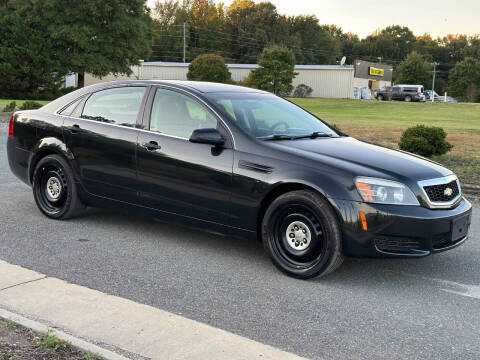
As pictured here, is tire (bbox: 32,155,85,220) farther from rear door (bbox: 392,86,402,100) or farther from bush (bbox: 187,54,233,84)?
rear door (bbox: 392,86,402,100)

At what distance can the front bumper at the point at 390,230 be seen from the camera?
15.4 ft

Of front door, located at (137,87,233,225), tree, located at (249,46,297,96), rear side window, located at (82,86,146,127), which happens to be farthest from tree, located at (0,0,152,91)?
front door, located at (137,87,233,225)

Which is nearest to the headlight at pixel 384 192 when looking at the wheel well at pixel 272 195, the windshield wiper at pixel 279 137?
the wheel well at pixel 272 195

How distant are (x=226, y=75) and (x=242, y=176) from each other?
48.2m

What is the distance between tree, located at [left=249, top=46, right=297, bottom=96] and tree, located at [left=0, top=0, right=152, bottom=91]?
10091 mm

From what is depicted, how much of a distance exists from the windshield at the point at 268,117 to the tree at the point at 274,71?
146 ft

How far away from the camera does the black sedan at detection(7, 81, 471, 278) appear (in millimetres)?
4777

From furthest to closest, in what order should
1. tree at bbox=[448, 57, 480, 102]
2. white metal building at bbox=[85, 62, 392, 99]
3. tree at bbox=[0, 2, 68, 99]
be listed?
tree at bbox=[448, 57, 480, 102]
white metal building at bbox=[85, 62, 392, 99]
tree at bbox=[0, 2, 68, 99]

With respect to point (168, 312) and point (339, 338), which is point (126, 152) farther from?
point (339, 338)

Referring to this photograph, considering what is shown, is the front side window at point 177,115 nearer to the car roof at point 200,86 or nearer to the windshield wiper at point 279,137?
the car roof at point 200,86

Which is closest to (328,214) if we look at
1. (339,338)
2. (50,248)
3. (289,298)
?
(289,298)

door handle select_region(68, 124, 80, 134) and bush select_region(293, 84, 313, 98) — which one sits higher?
door handle select_region(68, 124, 80, 134)

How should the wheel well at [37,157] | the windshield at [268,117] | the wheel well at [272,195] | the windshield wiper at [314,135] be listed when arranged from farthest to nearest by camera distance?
the wheel well at [37,157]
the windshield wiper at [314,135]
the windshield at [268,117]
the wheel well at [272,195]

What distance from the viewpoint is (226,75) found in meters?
52.5
